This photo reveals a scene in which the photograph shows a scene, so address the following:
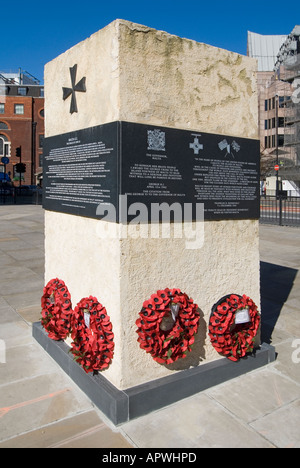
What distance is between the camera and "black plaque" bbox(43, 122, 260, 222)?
333 centimetres

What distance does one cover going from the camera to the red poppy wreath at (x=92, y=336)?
3.44m

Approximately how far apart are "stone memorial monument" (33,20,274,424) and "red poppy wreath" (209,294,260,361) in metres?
0.01

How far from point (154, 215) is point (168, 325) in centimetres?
97

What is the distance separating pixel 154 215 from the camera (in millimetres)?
3494

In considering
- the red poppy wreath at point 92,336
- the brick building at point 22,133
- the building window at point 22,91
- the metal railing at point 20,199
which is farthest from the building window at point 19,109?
the red poppy wreath at point 92,336

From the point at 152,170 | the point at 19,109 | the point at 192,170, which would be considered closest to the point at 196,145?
the point at 192,170

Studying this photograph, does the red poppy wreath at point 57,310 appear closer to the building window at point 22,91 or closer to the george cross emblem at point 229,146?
the george cross emblem at point 229,146

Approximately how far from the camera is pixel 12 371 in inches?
161

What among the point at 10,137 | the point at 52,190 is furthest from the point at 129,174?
the point at 10,137

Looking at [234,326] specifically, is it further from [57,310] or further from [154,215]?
[57,310]

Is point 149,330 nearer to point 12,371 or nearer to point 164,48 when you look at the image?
point 12,371

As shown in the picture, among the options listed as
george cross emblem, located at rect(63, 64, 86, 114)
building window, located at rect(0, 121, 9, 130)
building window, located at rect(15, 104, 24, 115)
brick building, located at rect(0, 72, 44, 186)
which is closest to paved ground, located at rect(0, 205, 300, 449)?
george cross emblem, located at rect(63, 64, 86, 114)

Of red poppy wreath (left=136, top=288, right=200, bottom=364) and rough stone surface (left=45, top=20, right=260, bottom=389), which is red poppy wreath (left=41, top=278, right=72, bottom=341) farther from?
red poppy wreath (left=136, top=288, right=200, bottom=364)

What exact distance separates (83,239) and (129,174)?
967 millimetres
